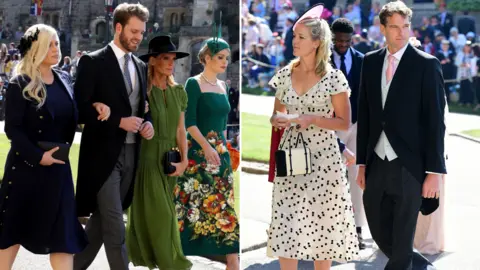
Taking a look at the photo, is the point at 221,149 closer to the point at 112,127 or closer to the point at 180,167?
the point at 180,167

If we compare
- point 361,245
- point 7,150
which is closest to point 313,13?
point 7,150

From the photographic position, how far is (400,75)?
511cm

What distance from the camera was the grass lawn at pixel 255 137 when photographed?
43.6ft

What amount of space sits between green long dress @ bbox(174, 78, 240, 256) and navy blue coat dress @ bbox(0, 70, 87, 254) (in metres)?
0.98

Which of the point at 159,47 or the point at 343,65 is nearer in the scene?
the point at 159,47

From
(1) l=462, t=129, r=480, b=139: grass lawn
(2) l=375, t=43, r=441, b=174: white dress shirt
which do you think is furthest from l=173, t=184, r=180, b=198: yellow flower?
(1) l=462, t=129, r=480, b=139: grass lawn

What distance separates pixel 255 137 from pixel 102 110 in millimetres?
10691

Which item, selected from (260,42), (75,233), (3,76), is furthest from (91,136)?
(260,42)

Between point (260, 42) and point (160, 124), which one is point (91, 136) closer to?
point (160, 124)

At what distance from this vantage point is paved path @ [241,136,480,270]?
6.71m

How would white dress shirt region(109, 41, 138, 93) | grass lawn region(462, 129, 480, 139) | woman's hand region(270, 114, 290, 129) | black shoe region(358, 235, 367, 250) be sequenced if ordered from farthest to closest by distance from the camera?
1. grass lawn region(462, 129, 480, 139)
2. black shoe region(358, 235, 367, 250)
3. white dress shirt region(109, 41, 138, 93)
4. woman's hand region(270, 114, 290, 129)

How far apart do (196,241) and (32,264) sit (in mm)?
1139

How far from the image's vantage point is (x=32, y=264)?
626 cm

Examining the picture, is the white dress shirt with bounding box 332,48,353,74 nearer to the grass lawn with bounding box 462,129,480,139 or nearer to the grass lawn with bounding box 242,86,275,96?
the grass lawn with bounding box 462,129,480,139
